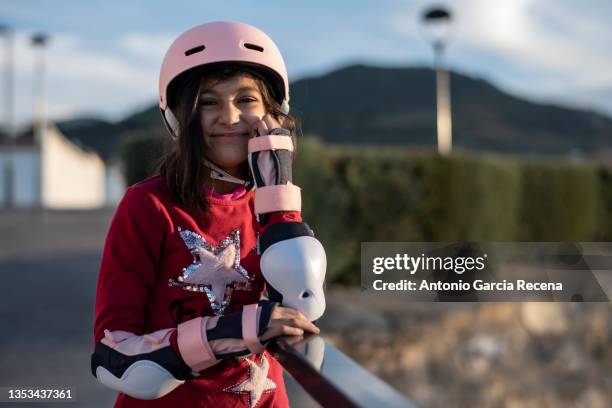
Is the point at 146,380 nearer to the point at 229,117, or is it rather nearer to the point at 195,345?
the point at 195,345

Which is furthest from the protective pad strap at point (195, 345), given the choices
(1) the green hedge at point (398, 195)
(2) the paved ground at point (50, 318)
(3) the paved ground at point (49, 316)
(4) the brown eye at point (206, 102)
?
(1) the green hedge at point (398, 195)

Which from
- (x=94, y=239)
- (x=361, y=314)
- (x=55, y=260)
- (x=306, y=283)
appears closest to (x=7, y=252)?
(x=55, y=260)

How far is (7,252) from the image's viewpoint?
12305 mm

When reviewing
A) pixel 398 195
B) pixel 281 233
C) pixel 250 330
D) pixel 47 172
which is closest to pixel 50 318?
pixel 398 195

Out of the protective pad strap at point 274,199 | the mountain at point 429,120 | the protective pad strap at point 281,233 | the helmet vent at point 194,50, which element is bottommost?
the protective pad strap at point 281,233

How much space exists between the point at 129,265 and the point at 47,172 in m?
33.9

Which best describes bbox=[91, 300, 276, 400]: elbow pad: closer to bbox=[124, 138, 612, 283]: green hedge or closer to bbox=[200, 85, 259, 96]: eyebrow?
bbox=[200, 85, 259, 96]: eyebrow

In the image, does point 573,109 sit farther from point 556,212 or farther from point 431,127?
point 556,212

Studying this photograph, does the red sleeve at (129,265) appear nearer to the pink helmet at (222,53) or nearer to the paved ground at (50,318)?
the pink helmet at (222,53)

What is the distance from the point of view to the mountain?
7956 centimetres

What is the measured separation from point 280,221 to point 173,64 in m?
0.54

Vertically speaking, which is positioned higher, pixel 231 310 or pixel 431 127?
pixel 431 127

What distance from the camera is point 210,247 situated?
1.79m

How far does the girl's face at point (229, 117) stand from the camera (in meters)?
1.83
